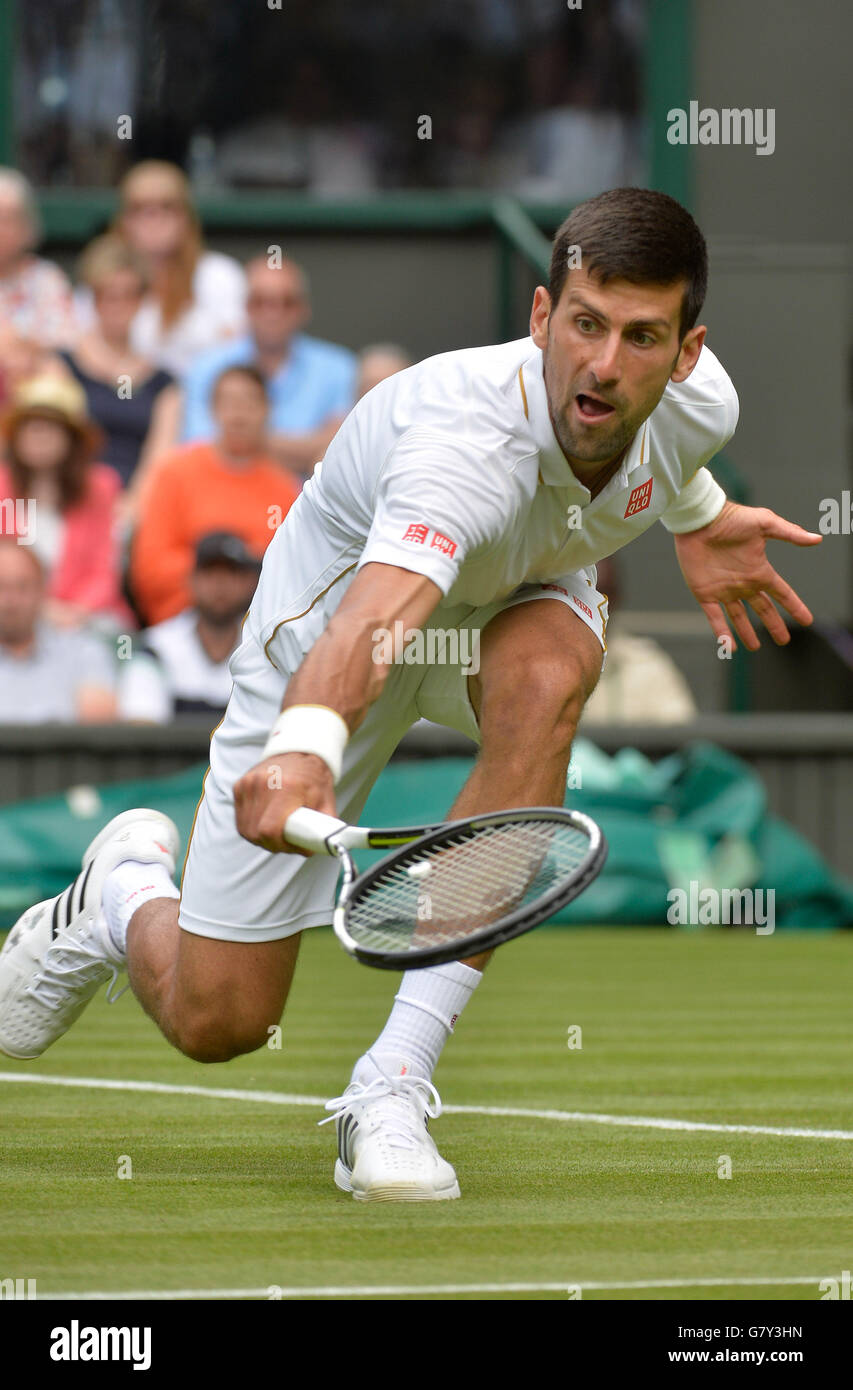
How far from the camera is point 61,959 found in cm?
474

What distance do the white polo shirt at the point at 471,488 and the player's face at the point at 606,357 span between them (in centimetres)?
7

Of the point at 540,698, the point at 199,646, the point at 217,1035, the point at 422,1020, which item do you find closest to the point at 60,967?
the point at 217,1035

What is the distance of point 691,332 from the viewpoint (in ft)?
13.1

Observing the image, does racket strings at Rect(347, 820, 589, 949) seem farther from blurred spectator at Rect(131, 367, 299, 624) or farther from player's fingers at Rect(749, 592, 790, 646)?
blurred spectator at Rect(131, 367, 299, 624)

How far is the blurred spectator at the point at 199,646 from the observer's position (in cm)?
1048

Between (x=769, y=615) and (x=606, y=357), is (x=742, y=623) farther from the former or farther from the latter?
(x=606, y=357)

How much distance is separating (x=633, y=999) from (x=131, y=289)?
19.5 ft

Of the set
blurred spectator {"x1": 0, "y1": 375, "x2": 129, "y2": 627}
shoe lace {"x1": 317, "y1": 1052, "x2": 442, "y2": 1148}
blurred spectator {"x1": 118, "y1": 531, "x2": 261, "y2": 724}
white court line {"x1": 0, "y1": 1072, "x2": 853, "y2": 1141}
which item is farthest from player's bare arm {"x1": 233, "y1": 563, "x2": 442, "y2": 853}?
blurred spectator {"x1": 0, "y1": 375, "x2": 129, "y2": 627}

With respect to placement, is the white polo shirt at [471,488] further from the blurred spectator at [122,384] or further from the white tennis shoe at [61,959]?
the blurred spectator at [122,384]

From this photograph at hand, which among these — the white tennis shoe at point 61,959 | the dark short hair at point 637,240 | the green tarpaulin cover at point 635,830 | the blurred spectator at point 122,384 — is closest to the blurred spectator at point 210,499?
the blurred spectator at point 122,384

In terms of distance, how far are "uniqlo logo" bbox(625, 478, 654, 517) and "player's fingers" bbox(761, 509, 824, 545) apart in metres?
0.40
